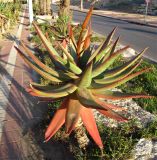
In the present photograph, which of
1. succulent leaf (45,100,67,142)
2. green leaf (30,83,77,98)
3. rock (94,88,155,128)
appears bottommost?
rock (94,88,155,128)

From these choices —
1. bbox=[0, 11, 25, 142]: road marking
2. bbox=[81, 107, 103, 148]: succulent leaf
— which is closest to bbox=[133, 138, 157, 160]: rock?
bbox=[81, 107, 103, 148]: succulent leaf

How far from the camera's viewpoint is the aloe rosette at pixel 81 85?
4066mm

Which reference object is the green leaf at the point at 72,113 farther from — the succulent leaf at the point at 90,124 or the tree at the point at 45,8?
the tree at the point at 45,8

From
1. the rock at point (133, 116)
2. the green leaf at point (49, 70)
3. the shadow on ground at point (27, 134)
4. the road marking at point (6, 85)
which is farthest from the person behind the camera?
the road marking at point (6, 85)

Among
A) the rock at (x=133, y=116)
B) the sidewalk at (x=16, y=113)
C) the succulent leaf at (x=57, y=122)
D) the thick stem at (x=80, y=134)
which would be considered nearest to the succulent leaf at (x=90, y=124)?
the succulent leaf at (x=57, y=122)

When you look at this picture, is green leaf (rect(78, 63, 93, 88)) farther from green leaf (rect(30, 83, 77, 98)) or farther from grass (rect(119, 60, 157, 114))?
grass (rect(119, 60, 157, 114))

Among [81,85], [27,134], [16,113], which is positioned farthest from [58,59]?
[16,113]

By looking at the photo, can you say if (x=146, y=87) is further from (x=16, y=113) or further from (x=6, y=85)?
(x=6, y=85)

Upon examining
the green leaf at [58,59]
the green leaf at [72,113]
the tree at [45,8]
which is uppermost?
the green leaf at [58,59]

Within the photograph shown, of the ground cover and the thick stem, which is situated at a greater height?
the thick stem

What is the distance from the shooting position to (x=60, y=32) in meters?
13.6

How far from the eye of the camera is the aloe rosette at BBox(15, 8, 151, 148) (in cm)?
407

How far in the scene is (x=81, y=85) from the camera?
14.3 ft

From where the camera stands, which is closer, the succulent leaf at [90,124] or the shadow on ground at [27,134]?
the succulent leaf at [90,124]
